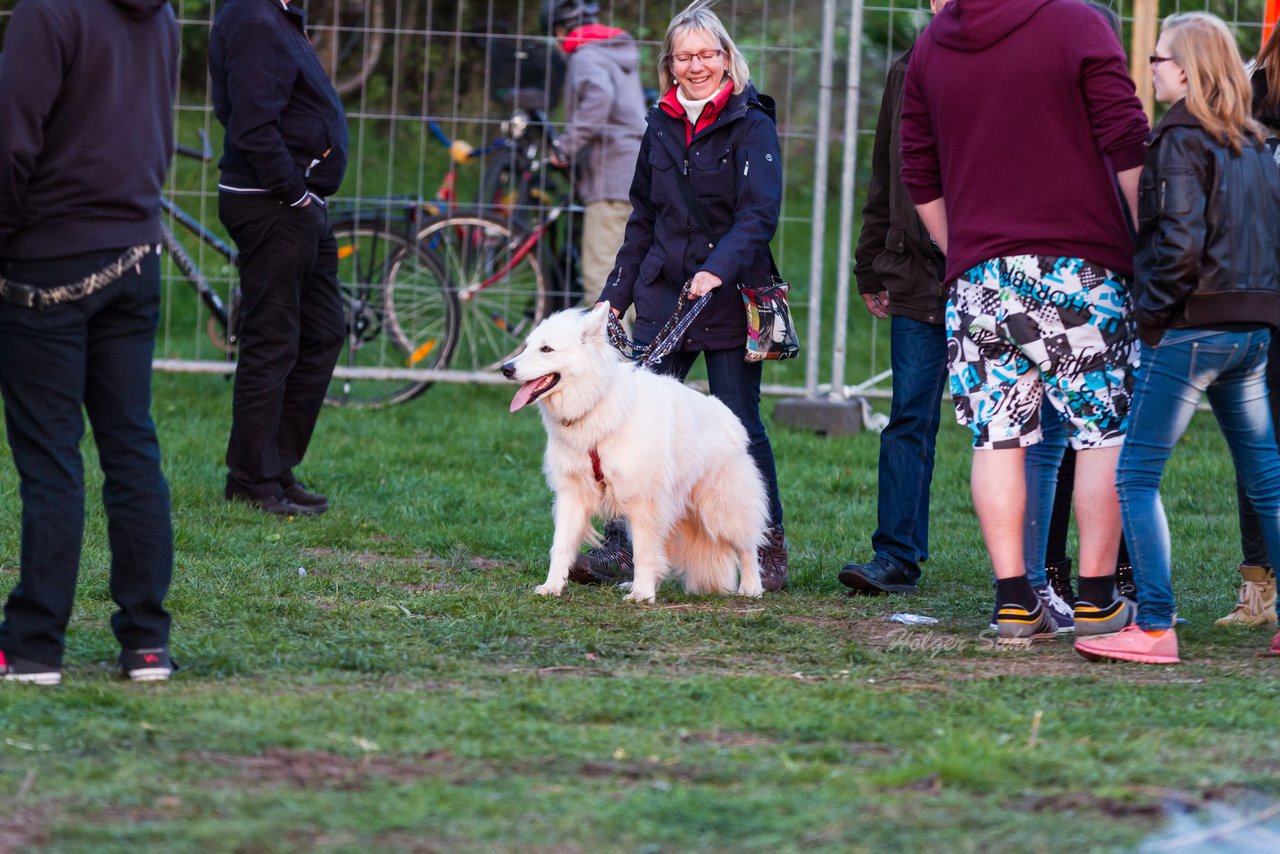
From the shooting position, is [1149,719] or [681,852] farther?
[1149,719]

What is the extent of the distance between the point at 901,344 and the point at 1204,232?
1.60m

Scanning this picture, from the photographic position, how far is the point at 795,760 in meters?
3.53

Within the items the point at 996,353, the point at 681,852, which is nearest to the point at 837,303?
the point at 996,353

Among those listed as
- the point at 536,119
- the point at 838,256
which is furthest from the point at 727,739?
the point at 536,119

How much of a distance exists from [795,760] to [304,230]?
13.5 feet

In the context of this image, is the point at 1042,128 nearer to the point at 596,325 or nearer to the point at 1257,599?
the point at 596,325

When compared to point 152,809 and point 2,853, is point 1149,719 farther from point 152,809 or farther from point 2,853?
point 2,853

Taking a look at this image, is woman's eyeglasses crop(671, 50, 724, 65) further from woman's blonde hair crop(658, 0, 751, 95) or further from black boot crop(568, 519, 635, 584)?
black boot crop(568, 519, 635, 584)

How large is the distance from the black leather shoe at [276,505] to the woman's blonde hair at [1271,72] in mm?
4193

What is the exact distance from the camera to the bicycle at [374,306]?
9.67 m

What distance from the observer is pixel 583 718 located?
12.7ft

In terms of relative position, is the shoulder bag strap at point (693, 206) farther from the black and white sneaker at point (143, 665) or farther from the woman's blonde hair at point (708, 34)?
the black and white sneaker at point (143, 665)

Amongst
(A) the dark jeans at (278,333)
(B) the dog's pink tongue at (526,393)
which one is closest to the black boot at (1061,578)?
(B) the dog's pink tongue at (526,393)

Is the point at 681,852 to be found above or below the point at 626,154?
below
